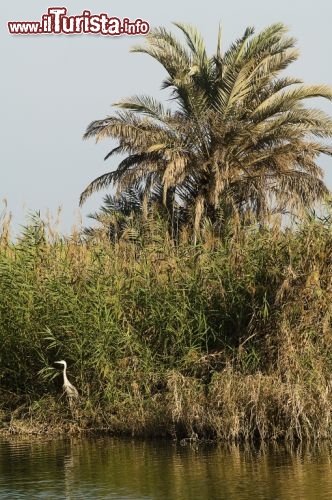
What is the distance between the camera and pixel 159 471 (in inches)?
555

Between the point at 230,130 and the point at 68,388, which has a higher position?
the point at 230,130

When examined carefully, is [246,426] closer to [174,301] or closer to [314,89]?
[174,301]

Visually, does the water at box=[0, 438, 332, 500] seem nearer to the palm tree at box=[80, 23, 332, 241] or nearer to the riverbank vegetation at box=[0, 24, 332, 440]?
the riverbank vegetation at box=[0, 24, 332, 440]

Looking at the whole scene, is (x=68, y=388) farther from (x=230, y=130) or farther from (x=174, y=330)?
(x=230, y=130)

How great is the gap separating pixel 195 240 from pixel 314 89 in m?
12.4

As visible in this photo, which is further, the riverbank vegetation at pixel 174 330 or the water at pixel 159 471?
the riverbank vegetation at pixel 174 330

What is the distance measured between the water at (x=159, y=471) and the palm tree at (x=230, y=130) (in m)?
13.3

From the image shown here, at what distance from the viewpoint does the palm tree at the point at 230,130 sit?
94.4 feet

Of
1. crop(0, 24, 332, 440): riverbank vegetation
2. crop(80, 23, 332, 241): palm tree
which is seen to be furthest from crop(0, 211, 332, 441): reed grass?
crop(80, 23, 332, 241): palm tree

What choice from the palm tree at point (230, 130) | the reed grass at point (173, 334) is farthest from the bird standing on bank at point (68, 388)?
the palm tree at point (230, 130)

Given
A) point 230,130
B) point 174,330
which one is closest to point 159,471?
point 174,330

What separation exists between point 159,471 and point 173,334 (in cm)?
377

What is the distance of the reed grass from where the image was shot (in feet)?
52.6

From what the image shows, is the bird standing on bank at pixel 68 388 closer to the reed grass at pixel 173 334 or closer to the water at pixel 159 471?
the reed grass at pixel 173 334
